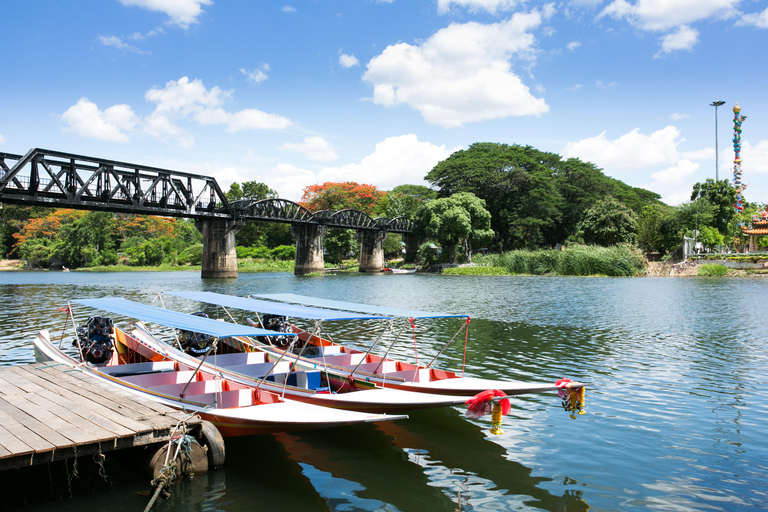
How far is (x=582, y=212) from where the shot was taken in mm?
89812

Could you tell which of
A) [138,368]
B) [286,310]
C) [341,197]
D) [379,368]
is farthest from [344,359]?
[341,197]

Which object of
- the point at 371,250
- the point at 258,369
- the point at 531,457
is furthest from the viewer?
the point at 371,250

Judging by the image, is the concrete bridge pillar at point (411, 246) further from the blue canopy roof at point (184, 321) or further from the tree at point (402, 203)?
the blue canopy roof at point (184, 321)

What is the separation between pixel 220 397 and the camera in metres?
9.80

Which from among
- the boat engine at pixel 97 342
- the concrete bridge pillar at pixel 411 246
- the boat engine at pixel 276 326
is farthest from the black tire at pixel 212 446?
the concrete bridge pillar at pixel 411 246

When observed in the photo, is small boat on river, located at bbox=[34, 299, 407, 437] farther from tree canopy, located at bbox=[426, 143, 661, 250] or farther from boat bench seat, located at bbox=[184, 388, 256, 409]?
tree canopy, located at bbox=[426, 143, 661, 250]

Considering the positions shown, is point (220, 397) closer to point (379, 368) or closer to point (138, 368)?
point (138, 368)

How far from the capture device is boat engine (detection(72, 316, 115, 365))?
532 inches

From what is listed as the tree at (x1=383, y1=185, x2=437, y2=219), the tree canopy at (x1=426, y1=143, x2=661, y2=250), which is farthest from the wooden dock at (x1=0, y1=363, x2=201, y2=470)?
the tree at (x1=383, y1=185, x2=437, y2=219)

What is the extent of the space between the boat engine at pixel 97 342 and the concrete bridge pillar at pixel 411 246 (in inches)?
3513

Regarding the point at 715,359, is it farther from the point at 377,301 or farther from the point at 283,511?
the point at 377,301

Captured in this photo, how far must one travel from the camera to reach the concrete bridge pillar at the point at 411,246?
338ft

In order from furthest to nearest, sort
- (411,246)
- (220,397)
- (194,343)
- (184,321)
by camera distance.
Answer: (411,246) < (194,343) < (184,321) < (220,397)

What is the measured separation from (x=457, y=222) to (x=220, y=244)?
116 feet
